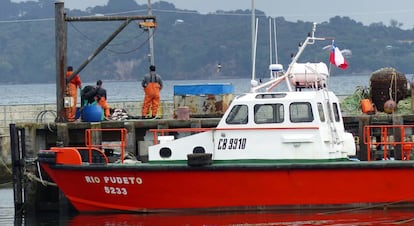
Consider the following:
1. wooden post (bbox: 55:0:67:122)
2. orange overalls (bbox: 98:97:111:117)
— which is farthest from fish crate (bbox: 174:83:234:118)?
wooden post (bbox: 55:0:67:122)

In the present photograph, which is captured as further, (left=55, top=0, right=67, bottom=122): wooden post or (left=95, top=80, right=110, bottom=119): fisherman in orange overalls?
(left=95, top=80, right=110, bottom=119): fisherman in orange overalls

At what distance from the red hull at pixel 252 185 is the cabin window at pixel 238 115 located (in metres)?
0.93

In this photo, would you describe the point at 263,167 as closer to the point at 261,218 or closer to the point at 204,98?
the point at 261,218

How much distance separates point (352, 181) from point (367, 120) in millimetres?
2944

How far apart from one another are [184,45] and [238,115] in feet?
344

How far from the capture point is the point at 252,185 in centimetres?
2095

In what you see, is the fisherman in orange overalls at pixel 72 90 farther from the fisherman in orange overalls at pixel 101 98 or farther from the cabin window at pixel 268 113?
the cabin window at pixel 268 113

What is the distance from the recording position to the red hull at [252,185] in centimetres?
2069

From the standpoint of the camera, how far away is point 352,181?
20766 millimetres

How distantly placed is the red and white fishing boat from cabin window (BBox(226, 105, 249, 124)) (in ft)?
0.06

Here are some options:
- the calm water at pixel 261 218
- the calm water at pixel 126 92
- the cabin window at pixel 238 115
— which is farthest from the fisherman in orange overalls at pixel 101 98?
the calm water at pixel 126 92

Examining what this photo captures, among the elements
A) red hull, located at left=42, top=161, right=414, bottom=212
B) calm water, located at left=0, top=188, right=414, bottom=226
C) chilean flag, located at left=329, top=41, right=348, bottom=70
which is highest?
chilean flag, located at left=329, top=41, right=348, bottom=70

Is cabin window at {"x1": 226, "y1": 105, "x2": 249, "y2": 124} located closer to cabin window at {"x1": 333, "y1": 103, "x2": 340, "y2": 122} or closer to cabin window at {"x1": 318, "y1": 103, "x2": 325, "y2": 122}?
cabin window at {"x1": 318, "y1": 103, "x2": 325, "y2": 122}

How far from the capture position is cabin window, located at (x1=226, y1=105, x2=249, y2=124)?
21094 millimetres
